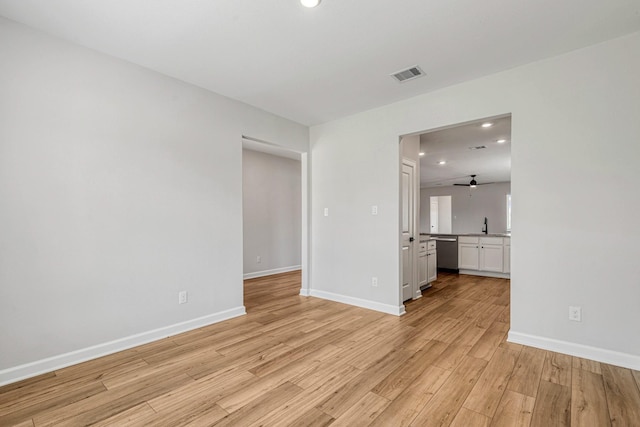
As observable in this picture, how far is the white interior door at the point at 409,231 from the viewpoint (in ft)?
13.9

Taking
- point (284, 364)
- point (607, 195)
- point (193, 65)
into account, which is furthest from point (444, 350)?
point (193, 65)

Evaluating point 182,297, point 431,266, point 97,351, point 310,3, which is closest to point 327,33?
point 310,3

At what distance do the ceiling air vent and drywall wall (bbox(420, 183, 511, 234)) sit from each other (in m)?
8.98

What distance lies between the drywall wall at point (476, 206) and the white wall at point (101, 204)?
32.8 ft

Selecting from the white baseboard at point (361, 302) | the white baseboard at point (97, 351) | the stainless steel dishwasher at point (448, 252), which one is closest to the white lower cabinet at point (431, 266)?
the stainless steel dishwasher at point (448, 252)

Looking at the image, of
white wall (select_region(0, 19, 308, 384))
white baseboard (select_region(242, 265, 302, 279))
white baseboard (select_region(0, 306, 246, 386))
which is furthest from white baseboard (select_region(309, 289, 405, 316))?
white baseboard (select_region(242, 265, 302, 279))

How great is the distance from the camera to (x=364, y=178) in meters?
4.12

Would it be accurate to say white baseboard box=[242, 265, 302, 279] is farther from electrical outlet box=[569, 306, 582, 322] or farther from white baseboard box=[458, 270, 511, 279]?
electrical outlet box=[569, 306, 582, 322]

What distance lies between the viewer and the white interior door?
4230 mm

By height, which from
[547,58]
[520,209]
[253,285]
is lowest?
[253,285]

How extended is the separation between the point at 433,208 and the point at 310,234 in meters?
8.72

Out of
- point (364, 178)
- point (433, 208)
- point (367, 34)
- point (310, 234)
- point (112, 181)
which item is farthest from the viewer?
point (433, 208)

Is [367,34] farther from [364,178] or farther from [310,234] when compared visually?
[310,234]

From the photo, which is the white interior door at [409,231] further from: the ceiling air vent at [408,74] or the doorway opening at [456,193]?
the ceiling air vent at [408,74]
